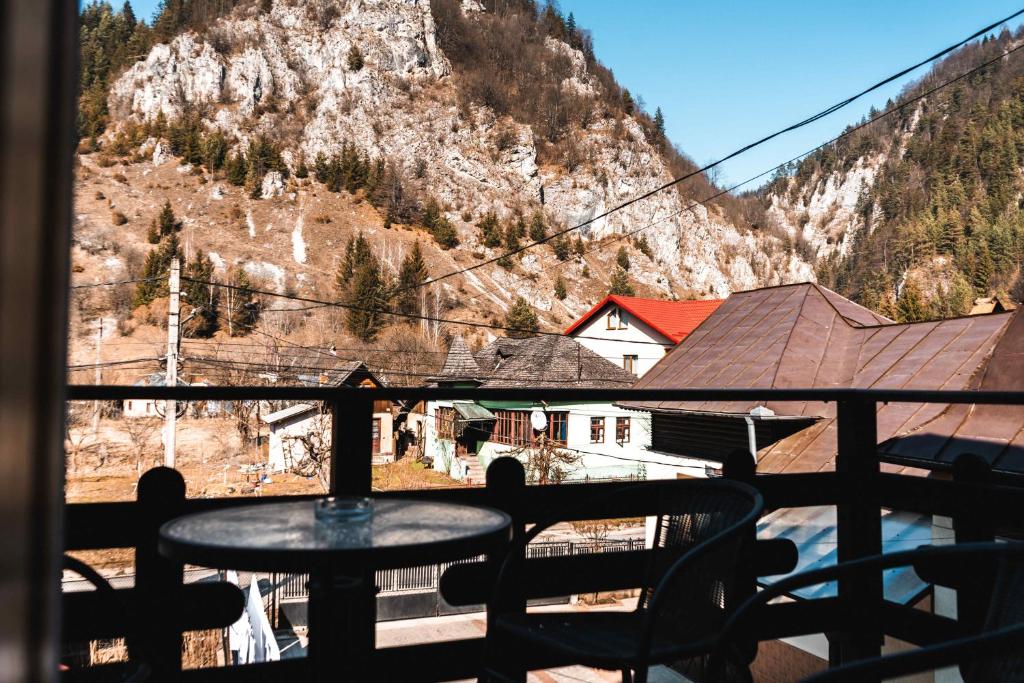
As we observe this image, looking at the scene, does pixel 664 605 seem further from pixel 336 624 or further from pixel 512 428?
pixel 512 428

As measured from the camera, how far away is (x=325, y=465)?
20.2m

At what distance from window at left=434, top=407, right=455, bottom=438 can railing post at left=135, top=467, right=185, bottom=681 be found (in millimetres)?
23771

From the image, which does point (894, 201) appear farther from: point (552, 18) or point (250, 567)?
point (250, 567)

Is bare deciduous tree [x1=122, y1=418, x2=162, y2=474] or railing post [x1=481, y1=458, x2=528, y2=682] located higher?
railing post [x1=481, y1=458, x2=528, y2=682]

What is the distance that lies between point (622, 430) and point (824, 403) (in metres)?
15.0

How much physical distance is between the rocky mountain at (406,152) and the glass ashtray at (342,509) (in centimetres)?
4164

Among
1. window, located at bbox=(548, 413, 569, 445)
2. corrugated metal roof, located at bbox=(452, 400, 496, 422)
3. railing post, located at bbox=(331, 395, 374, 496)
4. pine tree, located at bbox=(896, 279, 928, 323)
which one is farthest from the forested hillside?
railing post, located at bbox=(331, 395, 374, 496)

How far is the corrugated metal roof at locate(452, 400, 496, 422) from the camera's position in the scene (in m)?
24.5

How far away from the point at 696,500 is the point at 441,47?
70359 millimetres

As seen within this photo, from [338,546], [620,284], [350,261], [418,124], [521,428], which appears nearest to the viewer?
[338,546]

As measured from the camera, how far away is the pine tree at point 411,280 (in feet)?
147

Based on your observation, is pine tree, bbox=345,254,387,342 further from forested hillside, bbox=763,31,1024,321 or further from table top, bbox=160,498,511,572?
table top, bbox=160,498,511,572

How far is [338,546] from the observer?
4.21ft

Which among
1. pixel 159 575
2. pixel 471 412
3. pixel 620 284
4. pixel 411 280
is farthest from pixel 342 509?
pixel 620 284
